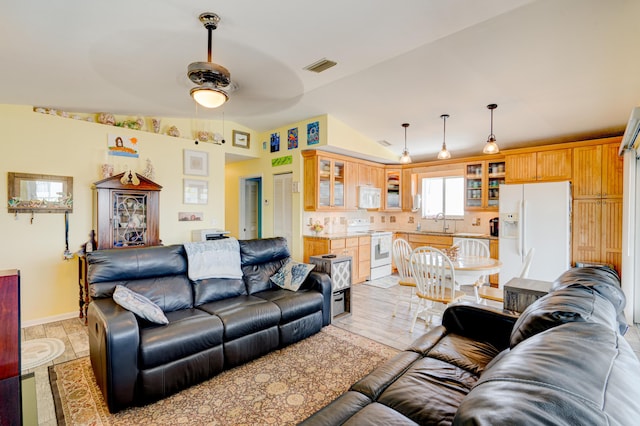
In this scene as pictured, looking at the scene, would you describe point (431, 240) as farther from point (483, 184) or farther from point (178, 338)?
point (178, 338)

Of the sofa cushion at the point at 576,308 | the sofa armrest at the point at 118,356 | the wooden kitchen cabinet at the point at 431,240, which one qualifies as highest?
the sofa cushion at the point at 576,308

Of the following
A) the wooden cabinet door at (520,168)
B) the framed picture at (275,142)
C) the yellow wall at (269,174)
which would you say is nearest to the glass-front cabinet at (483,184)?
the wooden cabinet door at (520,168)

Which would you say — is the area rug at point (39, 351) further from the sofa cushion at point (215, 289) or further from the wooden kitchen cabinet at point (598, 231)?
the wooden kitchen cabinet at point (598, 231)

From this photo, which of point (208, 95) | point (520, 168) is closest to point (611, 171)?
point (520, 168)

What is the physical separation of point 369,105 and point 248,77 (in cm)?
186

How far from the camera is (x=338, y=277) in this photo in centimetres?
362

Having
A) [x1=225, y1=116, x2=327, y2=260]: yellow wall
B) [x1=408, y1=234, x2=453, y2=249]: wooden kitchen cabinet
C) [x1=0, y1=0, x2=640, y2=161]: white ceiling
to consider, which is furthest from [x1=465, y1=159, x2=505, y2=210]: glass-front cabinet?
[x1=225, y1=116, x2=327, y2=260]: yellow wall

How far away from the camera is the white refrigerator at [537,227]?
14.3 ft

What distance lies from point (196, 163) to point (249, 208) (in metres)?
1.96

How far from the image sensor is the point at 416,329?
3.39m

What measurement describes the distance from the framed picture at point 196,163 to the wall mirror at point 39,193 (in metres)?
1.52

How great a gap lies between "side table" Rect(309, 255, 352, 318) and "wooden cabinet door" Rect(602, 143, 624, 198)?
12.6ft

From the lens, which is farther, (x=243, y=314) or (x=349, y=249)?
(x=349, y=249)

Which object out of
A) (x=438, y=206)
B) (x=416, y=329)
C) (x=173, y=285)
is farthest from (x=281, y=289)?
(x=438, y=206)
